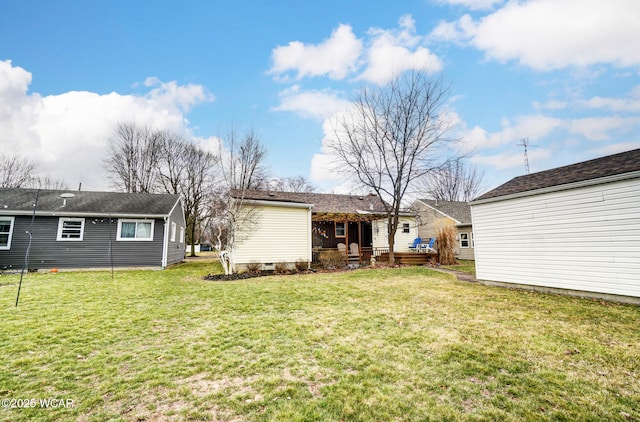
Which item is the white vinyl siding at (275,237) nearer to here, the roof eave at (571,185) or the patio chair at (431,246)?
the patio chair at (431,246)

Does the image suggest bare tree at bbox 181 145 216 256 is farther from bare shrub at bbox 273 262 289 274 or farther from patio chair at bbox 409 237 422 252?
patio chair at bbox 409 237 422 252

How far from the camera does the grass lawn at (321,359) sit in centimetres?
254

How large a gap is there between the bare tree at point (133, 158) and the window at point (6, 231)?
14.0m

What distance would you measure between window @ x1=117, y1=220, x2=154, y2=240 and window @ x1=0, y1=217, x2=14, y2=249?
16.3 feet

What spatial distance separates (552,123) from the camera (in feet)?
54.7

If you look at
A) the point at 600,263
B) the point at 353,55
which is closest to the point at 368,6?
the point at 353,55

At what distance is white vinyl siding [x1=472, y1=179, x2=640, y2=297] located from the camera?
668 centimetres

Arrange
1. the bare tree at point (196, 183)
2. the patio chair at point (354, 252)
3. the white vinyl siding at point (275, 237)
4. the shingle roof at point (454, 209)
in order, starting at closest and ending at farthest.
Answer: the white vinyl siding at point (275, 237)
the patio chair at point (354, 252)
the shingle roof at point (454, 209)
the bare tree at point (196, 183)

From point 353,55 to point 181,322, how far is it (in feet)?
43.4

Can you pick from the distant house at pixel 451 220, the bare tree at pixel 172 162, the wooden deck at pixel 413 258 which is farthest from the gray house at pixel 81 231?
the distant house at pixel 451 220

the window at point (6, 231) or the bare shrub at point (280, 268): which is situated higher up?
the window at point (6, 231)

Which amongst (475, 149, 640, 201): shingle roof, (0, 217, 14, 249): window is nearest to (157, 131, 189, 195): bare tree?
(0, 217, 14, 249): window

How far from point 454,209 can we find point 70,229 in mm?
27207

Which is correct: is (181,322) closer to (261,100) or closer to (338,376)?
(338,376)
